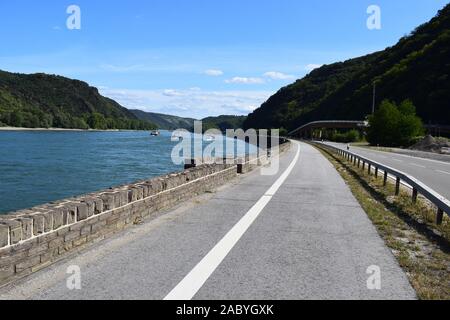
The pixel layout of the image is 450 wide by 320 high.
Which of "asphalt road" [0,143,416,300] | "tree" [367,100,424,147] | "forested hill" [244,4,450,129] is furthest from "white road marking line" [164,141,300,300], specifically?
"forested hill" [244,4,450,129]

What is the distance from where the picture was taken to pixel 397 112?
75.2 metres

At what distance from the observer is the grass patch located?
5400 millimetres

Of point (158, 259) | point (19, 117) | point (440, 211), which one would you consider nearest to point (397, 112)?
point (440, 211)

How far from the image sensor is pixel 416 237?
26.4 feet

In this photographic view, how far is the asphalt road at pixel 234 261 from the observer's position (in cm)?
488

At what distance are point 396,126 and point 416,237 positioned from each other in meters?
72.4

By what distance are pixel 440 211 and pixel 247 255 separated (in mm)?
4988

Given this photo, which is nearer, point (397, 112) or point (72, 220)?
point (72, 220)

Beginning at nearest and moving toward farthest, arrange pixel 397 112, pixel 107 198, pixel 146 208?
pixel 107 198 → pixel 146 208 → pixel 397 112

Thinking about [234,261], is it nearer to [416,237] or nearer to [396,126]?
[416,237]

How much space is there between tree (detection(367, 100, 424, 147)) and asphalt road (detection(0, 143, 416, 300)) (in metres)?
70.2
